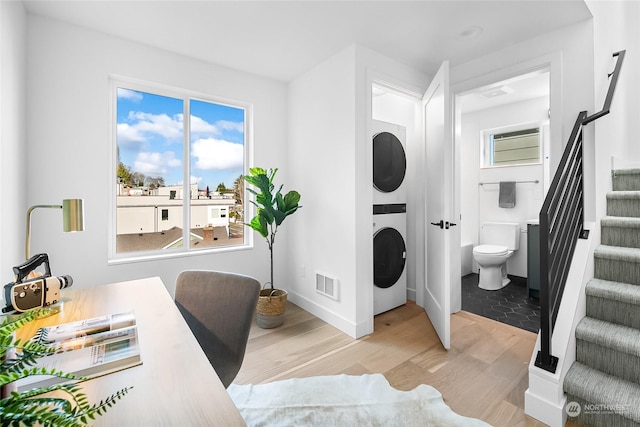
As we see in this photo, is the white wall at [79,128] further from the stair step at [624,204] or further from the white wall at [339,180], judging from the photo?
the stair step at [624,204]

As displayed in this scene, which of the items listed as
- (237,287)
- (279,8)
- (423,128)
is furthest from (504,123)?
(237,287)

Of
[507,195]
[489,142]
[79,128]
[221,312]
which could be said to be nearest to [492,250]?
[507,195]

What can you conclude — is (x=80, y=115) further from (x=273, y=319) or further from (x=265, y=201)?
(x=273, y=319)

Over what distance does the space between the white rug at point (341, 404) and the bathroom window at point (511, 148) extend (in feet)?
11.6

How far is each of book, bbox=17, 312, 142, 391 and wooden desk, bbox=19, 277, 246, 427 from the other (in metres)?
0.03

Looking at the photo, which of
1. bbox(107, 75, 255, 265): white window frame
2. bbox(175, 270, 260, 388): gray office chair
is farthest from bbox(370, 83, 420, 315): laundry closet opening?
bbox(175, 270, 260, 388): gray office chair

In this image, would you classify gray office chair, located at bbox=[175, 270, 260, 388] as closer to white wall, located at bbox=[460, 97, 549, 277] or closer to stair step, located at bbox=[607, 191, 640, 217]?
stair step, located at bbox=[607, 191, 640, 217]

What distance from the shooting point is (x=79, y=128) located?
238 cm

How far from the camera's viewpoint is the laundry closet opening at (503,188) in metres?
3.47

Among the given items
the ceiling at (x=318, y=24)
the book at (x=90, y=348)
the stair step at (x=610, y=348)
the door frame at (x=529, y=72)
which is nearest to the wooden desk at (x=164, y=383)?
the book at (x=90, y=348)

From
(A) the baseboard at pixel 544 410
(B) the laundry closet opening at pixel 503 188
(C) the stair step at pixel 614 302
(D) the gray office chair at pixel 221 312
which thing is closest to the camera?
(D) the gray office chair at pixel 221 312

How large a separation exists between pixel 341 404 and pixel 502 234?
133 inches

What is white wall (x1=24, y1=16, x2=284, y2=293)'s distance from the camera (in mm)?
Result: 2225

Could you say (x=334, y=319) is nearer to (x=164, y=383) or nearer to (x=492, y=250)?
(x=164, y=383)
